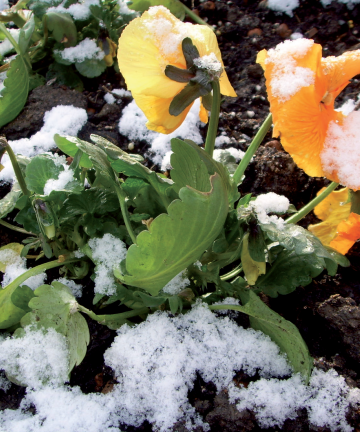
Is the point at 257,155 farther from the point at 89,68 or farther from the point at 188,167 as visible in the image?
the point at 89,68

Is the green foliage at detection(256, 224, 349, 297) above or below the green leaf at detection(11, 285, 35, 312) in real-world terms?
above

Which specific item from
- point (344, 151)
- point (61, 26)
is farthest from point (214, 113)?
point (61, 26)

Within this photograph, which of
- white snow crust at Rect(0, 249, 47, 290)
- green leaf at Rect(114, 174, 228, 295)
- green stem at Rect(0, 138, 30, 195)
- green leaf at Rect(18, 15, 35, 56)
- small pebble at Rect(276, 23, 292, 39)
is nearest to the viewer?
green leaf at Rect(114, 174, 228, 295)

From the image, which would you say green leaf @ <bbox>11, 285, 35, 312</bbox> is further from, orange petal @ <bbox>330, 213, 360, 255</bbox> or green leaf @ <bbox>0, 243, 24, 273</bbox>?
orange petal @ <bbox>330, 213, 360, 255</bbox>

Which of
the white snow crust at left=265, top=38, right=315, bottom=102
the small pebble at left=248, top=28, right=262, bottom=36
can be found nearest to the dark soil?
the small pebble at left=248, top=28, right=262, bottom=36

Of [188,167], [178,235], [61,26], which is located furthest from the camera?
[61,26]
